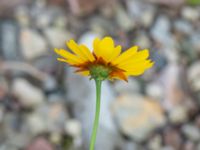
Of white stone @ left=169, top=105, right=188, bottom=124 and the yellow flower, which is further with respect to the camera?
white stone @ left=169, top=105, right=188, bottom=124

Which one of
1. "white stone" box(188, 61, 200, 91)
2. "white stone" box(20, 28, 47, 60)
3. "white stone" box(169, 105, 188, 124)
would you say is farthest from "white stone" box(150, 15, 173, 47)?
"white stone" box(20, 28, 47, 60)

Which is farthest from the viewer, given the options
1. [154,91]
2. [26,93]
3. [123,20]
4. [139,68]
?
[123,20]

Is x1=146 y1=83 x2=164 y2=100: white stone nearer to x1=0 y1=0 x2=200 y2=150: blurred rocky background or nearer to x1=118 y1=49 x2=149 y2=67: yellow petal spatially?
x1=0 y1=0 x2=200 y2=150: blurred rocky background

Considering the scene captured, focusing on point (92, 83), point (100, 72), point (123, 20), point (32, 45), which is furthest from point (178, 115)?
point (100, 72)

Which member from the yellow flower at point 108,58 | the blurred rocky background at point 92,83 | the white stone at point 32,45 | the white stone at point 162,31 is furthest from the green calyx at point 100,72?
the white stone at point 162,31

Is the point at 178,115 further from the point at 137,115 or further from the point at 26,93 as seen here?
the point at 26,93

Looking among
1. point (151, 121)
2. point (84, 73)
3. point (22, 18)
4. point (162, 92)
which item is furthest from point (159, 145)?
point (84, 73)

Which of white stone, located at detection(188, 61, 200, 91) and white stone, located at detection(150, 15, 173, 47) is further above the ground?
white stone, located at detection(150, 15, 173, 47)
